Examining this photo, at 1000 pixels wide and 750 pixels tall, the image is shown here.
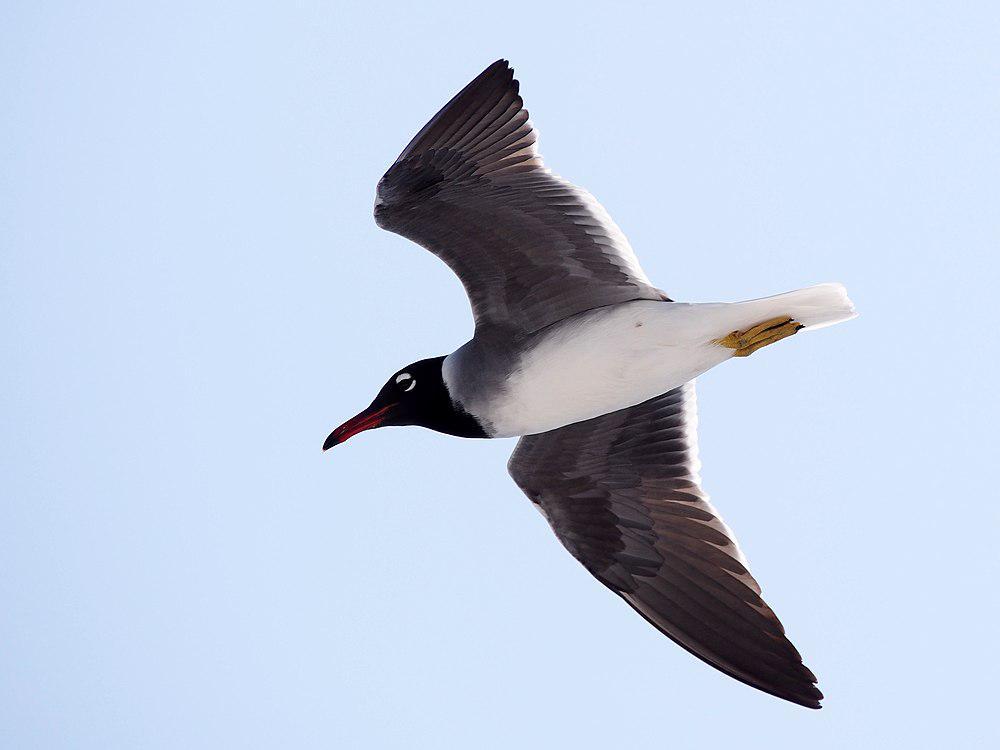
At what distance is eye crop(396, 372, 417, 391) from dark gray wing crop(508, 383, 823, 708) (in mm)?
774

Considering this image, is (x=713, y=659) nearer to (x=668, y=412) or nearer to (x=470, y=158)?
(x=668, y=412)

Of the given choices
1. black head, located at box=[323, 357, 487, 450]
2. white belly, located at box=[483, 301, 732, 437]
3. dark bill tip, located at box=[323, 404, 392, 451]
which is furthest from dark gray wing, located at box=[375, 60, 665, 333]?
dark bill tip, located at box=[323, 404, 392, 451]

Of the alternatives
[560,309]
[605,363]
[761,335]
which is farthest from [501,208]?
[761,335]

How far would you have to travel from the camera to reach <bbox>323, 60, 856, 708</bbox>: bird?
228 inches

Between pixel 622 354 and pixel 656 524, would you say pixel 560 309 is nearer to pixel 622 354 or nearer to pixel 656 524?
pixel 622 354

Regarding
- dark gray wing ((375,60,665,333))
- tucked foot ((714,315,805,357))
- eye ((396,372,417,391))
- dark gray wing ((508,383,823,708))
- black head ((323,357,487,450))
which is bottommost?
dark gray wing ((508,383,823,708))

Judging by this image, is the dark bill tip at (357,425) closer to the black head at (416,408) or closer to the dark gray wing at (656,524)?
the black head at (416,408)

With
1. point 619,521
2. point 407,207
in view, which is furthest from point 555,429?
point 407,207

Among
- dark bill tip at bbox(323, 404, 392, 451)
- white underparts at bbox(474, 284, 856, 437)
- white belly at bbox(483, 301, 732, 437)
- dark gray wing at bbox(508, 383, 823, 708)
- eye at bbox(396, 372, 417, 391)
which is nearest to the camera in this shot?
white underparts at bbox(474, 284, 856, 437)

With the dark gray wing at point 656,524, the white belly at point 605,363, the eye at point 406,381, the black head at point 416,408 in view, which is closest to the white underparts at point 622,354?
the white belly at point 605,363

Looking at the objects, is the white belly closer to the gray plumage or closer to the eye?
the gray plumage

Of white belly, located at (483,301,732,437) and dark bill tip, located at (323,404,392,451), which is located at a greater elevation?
dark bill tip, located at (323,404,392,451)

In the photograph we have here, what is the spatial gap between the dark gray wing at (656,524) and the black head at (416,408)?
70 cm

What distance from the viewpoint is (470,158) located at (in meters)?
5.86
